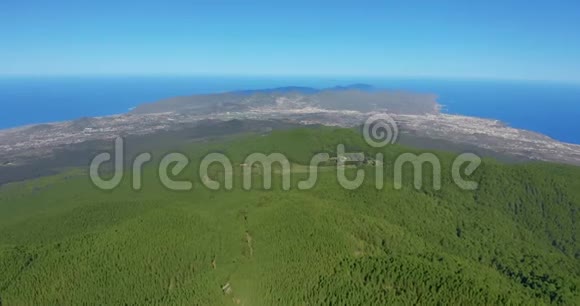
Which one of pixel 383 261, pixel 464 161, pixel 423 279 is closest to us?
pixel 423 279

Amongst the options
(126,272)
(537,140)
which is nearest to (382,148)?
(126,272)

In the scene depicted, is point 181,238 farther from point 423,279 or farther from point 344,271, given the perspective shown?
point 423,279

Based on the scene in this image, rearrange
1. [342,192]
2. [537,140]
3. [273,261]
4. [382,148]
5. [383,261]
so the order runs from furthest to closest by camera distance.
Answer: [537,140], [382,148], [342,192], [273,261], [383,261]

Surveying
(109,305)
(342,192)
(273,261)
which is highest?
(342,192)

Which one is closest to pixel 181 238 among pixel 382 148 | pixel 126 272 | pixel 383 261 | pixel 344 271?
pixel 126 272

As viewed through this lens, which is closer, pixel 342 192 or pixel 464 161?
pixel 342 192

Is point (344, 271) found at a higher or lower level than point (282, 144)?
lower

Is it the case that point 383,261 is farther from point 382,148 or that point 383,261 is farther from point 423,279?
point 382,148
